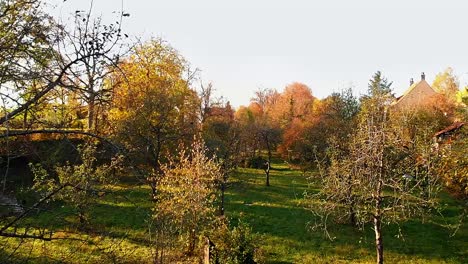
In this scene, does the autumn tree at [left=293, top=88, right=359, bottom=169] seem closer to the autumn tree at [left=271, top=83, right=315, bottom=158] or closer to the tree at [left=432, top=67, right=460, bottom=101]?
the autumn tree at [left=271, top=83, right=315, bottom=158]

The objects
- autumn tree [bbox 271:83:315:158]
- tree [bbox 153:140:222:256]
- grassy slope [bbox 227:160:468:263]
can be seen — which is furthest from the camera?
autumn tree [bbox 271:83:315:158]

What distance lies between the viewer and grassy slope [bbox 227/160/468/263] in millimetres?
17062

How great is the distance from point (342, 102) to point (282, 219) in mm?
19531

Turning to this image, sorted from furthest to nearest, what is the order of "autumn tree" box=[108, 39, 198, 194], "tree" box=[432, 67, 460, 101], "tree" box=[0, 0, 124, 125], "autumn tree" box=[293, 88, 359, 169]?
"tree" box=[432, 67, 460, 101] → "autumn tree" box=[293, 88, 359, 169] → "autumn tree" box=[108, 39, 198, 194] → "tree" box=[0, 0, 124, 125]

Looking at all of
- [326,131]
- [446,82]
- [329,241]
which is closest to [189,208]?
[329,241]

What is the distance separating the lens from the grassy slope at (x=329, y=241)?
1706 centimetres

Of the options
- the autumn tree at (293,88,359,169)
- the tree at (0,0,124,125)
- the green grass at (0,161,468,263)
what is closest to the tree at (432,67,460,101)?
the autumn tree at (293,88,359,169)

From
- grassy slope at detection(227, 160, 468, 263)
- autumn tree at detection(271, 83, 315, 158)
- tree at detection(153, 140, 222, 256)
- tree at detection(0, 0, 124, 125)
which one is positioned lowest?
grassy slope at detection(227, 160, 468, 263)

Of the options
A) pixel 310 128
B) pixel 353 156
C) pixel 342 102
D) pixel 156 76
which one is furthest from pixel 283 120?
pixel 353 156

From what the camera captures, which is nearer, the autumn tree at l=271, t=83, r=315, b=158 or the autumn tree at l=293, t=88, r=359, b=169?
the autumn tree at l=293, t=88, r=359, b=169

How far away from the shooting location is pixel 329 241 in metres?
18.8

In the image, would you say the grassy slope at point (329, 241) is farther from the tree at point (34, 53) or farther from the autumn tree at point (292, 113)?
the tree at point (34, 53)

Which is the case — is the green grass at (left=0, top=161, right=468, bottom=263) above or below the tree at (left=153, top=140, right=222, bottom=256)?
below

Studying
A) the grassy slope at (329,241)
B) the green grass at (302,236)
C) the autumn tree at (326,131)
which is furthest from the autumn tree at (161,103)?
the autumn tree at (326,131)
